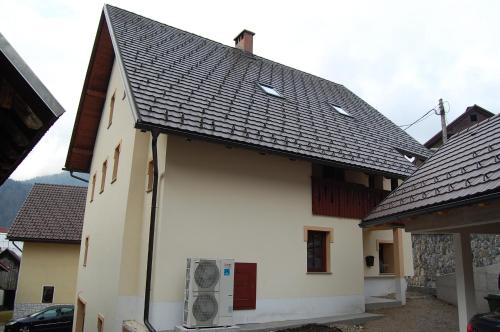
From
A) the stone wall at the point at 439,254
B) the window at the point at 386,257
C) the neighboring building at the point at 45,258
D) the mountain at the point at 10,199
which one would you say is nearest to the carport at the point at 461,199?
the window at the point at 386,257

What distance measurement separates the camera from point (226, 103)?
35.1ft

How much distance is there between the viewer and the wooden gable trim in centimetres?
1351

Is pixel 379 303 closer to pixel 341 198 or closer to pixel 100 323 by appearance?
pixel 341 198

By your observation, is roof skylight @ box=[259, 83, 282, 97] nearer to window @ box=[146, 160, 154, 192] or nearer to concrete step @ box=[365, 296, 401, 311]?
window @ box=[146, 160, 154, 192]

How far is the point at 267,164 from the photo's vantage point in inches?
416

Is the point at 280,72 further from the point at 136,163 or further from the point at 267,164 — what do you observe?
the point at 136,163

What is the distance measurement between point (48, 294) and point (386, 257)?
1725 centimetres

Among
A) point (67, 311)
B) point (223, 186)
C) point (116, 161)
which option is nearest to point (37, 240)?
point (67, 311)

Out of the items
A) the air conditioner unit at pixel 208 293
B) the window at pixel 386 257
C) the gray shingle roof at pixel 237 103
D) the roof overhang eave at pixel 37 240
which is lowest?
the air conditioner unit at pixel 208 293

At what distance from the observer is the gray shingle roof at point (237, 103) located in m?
9.43

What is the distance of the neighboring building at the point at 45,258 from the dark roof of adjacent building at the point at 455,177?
1784 centimetres

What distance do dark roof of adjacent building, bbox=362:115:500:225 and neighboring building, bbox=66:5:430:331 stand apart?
2.08 metres

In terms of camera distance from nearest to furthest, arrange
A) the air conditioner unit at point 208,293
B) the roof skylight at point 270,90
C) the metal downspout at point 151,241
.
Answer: the air conditioner unit at point 208,293
the metal downspout at point 151,241
the roof skylight at point 270,90

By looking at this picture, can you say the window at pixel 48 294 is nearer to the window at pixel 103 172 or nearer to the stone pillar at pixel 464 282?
the window at pixel 103 172
